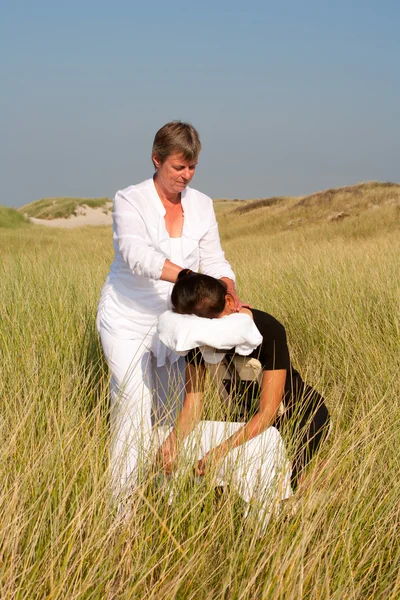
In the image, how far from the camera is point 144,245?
9.78 ft

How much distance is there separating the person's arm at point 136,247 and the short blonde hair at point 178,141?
0.30 metres

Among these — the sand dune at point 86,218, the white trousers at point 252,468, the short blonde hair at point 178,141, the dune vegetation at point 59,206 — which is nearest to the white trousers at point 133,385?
the white trousers at point 252,468

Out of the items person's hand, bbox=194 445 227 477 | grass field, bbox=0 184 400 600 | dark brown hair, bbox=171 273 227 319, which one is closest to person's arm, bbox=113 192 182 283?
dark brown hair, bbox=171 273 227 319

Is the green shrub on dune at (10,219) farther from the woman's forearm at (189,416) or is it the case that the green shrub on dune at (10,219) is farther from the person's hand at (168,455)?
the person's hand at (168,455)

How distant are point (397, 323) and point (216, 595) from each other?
2784 mm

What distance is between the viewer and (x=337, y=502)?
90.0 inches

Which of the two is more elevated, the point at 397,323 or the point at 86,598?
the point at 397,323

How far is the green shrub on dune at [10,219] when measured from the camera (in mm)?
27980

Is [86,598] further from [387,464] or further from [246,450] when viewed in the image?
[387,464]

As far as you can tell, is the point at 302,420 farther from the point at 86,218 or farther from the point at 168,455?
the point at 86,218

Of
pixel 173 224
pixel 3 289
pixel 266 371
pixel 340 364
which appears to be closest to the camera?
pixel 266 371

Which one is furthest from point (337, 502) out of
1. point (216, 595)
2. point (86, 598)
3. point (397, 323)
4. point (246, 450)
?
point (397, 323)

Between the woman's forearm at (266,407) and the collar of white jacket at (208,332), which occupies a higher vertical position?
the collar of white jacket at (208,332)

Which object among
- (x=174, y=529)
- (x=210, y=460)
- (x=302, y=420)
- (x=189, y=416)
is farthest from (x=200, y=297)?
(x=174, y=529)
